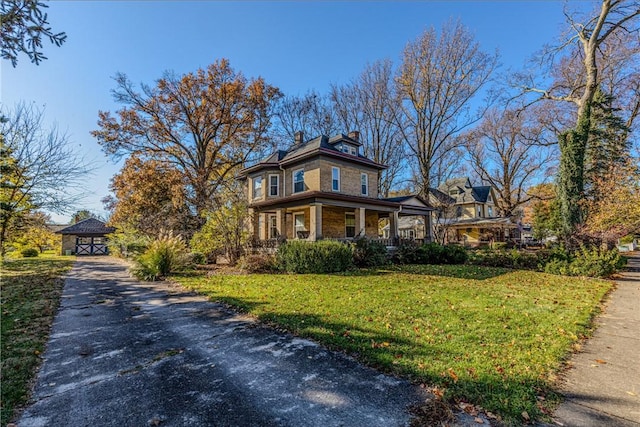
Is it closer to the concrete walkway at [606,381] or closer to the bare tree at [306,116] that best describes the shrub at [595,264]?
the concrete walkway at [606,381]

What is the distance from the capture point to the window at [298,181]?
2005cm

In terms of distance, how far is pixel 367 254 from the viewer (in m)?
14.9

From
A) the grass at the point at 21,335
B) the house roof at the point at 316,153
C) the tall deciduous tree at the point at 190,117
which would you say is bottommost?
the grass at the point at 21,335

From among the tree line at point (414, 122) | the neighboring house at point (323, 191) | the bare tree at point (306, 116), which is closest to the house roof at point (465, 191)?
the tree line at point (414, 122)

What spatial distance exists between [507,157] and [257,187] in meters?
29.6

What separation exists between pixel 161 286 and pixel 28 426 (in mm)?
8292

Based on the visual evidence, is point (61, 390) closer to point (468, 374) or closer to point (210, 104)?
point (468, 374)

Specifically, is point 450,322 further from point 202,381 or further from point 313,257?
point 313,257

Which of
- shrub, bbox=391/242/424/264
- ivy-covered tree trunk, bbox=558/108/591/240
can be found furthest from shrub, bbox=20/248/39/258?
ivy-covered tree trunk, bbox=558/108/591/240

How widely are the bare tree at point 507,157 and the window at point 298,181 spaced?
17912mm

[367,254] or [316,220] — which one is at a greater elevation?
[316,220]

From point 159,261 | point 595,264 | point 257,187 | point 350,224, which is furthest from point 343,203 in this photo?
point 595,264

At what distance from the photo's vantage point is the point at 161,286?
10.4 m

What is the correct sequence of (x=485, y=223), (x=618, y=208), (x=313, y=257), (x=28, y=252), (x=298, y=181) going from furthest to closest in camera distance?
(x=485, y=223) → (x=28, y=252) → (x=298, y=181) → (x=618, y=208) → (x=313, y=257)
